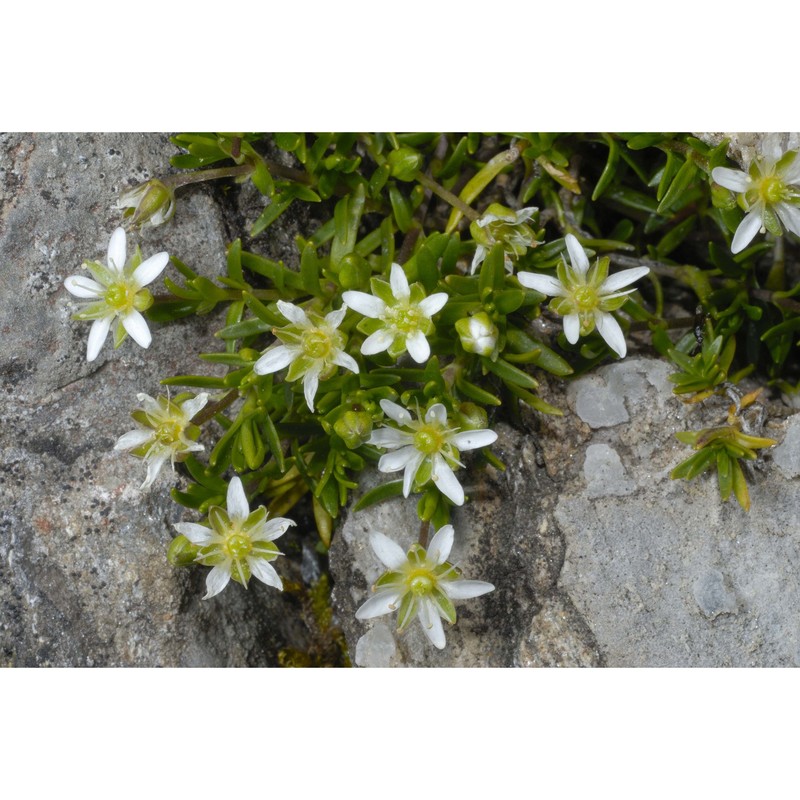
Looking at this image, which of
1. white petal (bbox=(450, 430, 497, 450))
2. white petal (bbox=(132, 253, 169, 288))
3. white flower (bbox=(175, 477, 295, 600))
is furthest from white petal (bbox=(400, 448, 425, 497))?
white petal (bbox=(132, 253, 169, 288))

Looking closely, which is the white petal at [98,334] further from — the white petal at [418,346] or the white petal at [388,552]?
the white petal at [388,552]

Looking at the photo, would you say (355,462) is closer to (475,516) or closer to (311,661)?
(475,516)

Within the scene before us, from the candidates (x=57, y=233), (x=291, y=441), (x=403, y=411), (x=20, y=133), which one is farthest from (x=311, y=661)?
(x=20, y=133)

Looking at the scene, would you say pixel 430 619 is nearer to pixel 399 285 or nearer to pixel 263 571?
pixel 263 571

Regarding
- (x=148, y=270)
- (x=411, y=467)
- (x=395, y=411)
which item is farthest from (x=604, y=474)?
(x=148, y=270)

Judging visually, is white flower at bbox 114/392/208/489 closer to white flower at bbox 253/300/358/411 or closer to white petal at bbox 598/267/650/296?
white flower at bbox 253/300/358/411

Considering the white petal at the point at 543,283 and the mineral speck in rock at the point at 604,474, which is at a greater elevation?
the white petal at the point at 543,283

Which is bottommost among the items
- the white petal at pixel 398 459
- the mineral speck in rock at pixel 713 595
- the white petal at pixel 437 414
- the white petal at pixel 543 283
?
the mineral speck in rock at pixel 713 595

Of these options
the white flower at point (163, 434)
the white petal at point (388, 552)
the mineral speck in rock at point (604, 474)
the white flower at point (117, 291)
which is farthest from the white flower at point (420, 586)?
the white flower at point (117, 291)
